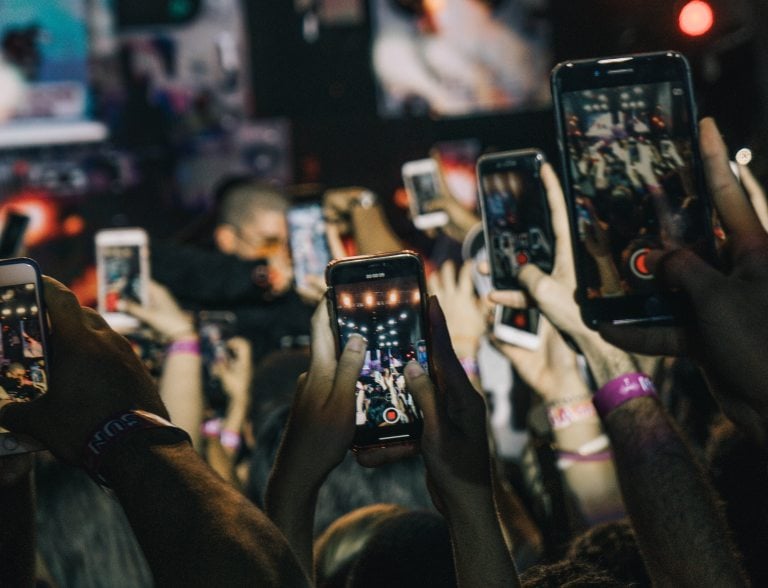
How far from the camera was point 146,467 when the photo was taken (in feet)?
3.21

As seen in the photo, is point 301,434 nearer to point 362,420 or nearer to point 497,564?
point 362,420

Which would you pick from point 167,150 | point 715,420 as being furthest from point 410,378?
point 167,150

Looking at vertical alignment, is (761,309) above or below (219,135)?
below

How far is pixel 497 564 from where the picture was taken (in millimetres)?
1053

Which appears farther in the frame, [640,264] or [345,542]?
[345,542]

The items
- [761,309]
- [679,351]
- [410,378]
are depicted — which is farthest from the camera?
[679,351]

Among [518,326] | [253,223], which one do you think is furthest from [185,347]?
[253,223]

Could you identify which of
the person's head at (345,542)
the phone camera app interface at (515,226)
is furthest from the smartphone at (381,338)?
the phone camera app interface at (515,226)

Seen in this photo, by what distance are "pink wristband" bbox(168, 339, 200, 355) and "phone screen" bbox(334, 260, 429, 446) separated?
3.06 ft

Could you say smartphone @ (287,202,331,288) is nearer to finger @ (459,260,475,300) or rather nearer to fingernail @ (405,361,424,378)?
finger @ (459,260,475,300)

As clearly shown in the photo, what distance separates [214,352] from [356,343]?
1.75 metres

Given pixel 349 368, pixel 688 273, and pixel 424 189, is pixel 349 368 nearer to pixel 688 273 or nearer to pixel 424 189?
pixel 688 273

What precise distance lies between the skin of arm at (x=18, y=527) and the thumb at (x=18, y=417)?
0.14 m

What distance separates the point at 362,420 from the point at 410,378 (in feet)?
0.44
